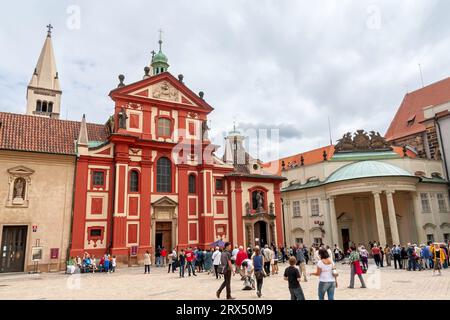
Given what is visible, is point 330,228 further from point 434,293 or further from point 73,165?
point 73,165

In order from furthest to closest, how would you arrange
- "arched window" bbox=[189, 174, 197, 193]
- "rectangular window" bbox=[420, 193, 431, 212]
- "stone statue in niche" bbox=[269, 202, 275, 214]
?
"rectangular window" bbox=[420, 193, 431, 212], "stone statue in niche" bbox=[269, 202, 275, 214], "arched window" bbox=[189, 174, 197, 193]

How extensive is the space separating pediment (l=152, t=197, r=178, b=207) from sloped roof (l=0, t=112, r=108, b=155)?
7.65 m

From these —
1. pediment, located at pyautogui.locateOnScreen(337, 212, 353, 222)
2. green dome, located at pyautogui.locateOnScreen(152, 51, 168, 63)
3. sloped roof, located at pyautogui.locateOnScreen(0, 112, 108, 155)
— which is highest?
green dome, located at pyautogui.locateOnScreen(152, 51, 168, 63)

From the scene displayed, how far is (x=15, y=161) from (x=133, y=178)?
8.57 metres

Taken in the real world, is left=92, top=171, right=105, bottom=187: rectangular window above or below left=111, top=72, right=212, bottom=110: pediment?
below

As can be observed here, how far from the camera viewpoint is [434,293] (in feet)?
37.0

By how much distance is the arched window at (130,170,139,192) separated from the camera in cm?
2673

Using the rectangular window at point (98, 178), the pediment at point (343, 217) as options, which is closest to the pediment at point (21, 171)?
the rectangular window at point (98, 178)

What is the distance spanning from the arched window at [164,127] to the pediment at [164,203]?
19.5ft

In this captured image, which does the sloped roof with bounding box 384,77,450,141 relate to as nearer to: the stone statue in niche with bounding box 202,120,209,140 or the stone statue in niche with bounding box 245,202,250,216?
the stone statue in niche with bounding box 245,202,250,216

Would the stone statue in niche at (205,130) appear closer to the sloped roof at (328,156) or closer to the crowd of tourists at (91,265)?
the crowd of tourists at (91,265)

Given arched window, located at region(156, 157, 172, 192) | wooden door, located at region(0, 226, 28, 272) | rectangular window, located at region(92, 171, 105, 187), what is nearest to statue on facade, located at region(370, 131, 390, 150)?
arched window, located at region(156, 157, 172, 192)

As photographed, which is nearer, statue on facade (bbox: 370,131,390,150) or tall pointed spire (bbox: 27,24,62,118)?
statue on facade (bbox: 370,131,390,150)

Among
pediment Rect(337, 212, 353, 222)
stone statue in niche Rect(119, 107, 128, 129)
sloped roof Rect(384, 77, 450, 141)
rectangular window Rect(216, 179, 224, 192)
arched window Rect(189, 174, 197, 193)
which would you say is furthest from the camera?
sloped roof Rect(384, 77, 450, 141)
